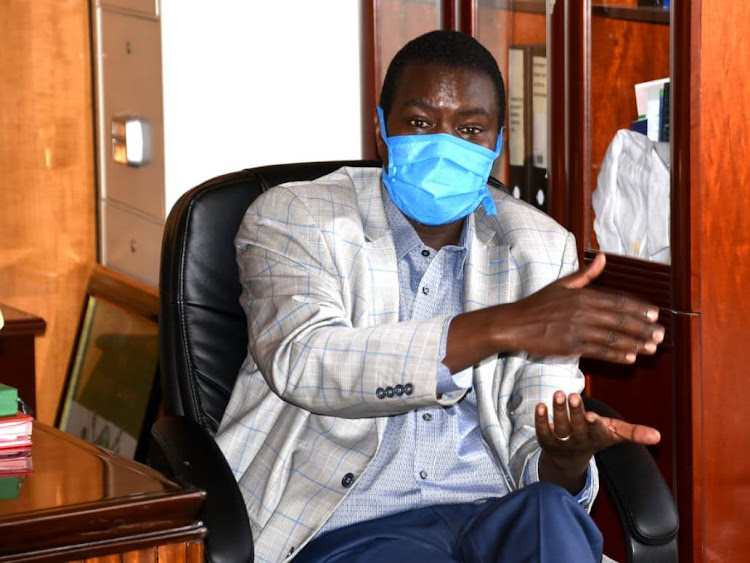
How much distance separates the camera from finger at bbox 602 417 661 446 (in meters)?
1.67

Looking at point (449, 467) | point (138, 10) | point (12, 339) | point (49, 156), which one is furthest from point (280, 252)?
point (49, 156)

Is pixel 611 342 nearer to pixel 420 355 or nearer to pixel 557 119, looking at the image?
pixel 420 355

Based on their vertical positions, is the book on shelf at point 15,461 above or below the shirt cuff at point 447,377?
below

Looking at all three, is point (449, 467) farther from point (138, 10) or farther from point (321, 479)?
point (138, 10)

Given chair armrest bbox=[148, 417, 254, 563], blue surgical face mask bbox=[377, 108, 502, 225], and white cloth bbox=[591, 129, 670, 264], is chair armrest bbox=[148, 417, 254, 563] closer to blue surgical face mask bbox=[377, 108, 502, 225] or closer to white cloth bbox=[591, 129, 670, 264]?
blue surgical face mask bbox=[377, 108, 502, 225]

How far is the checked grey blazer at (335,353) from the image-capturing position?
5.89ft

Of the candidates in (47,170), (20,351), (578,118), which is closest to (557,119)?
(578,118)

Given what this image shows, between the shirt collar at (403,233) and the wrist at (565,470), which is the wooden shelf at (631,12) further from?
the wrist at (565,470)

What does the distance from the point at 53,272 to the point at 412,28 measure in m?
1.37

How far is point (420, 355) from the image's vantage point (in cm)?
172

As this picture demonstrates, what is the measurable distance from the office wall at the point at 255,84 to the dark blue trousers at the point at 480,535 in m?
1.59

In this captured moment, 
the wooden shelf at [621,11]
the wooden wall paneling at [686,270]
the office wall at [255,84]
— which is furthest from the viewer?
the office wall at [255,84]

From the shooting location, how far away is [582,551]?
170cm

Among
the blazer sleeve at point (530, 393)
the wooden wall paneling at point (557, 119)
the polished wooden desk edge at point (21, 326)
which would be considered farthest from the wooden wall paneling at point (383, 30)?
the blazer sleeve at point (530, 393)
